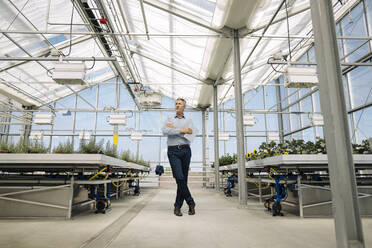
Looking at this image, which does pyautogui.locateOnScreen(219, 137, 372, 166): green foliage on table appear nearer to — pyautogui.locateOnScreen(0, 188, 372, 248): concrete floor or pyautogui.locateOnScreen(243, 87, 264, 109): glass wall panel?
pyautogui.locateOnScreen(0, 188, 372, 248): concrete floor

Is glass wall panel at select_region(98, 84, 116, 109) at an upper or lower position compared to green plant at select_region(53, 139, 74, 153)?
upper

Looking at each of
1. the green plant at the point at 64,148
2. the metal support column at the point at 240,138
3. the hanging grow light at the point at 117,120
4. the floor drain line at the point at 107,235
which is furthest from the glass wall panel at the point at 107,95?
the floor drain line at the point at 107,235

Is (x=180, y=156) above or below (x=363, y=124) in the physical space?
below

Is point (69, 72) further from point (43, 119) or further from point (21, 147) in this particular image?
point (43, 119)

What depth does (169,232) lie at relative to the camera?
6.13 feet

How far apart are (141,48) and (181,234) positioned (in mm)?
6516

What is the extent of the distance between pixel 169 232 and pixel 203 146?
32.1 ft

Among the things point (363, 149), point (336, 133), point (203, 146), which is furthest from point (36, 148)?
point (203, 146)

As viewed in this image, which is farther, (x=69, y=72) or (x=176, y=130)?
(x=69, y=72)

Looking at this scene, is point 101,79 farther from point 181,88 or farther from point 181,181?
point 181,181

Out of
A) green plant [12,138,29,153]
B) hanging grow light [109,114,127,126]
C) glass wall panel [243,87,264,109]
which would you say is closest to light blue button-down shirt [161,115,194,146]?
green plant [12,138,29,153]

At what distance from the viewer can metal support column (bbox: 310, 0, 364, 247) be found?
121 centimetres

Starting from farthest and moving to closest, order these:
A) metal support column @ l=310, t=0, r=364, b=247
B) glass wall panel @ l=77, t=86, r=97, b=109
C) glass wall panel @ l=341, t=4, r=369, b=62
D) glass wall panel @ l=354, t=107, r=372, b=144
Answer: glass wall panel @ l=77, t=86, r=97, b=109 < glass wall panel @ l=341, t=4, r=369, b=62 < glass wall panel @ l=354, t=107, r=372, b=144 < metal support column @ l=310, t=0, r=364, b=247

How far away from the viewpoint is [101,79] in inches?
500
